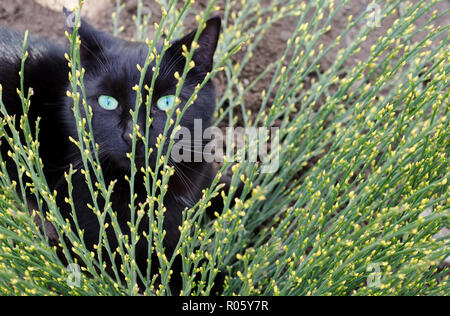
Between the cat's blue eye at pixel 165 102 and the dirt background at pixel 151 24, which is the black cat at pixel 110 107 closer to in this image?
the cat's blue eye at pixel 165 102

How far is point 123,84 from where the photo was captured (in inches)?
39.4

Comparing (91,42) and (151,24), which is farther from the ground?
(151,24)

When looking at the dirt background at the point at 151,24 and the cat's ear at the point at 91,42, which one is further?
the dirt background at the point at 151,24

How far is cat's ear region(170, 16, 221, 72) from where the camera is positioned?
946 mm

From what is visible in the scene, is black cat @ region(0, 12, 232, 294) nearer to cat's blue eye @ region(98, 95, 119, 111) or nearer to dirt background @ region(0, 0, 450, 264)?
Result: cat's blue eye @ region(98, 95, 119, 111)

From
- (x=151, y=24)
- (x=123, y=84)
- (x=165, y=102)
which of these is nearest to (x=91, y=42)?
(x=123, y=84)

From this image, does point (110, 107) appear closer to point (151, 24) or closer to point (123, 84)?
point (123, 84)

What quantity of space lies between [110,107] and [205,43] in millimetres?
292

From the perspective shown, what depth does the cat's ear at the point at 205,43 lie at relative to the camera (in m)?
0.95

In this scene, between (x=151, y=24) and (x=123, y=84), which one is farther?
(x=151, y=24)

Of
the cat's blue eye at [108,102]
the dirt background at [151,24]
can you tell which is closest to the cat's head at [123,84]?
the cat's blue eye at [108,102]

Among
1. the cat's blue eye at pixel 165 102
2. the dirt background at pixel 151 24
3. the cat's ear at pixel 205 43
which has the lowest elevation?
the cat's blue eye at pixel 165 102
